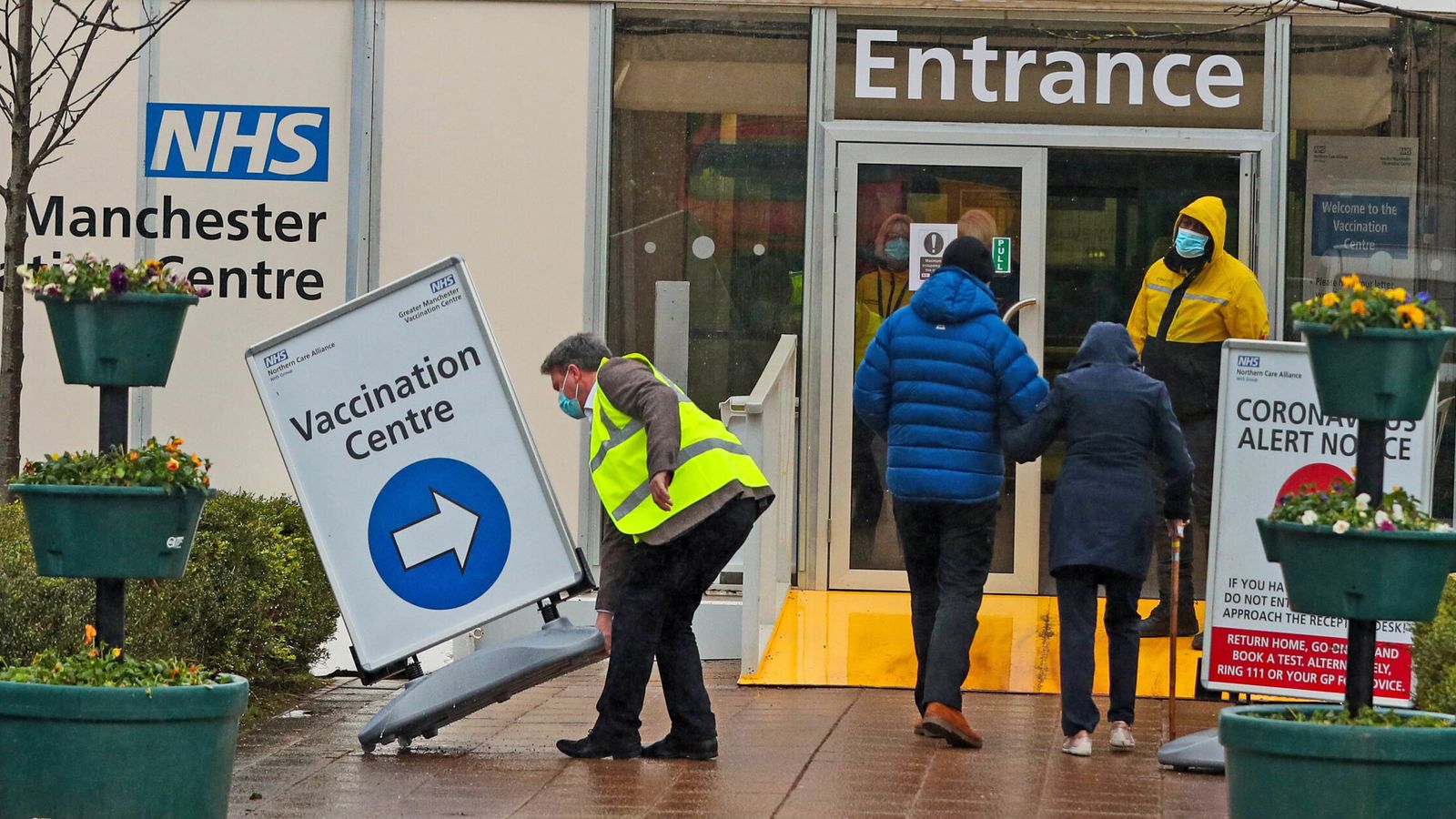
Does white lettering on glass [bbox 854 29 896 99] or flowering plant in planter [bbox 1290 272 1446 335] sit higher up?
white lettering on glass [bbox 854 29 896 99]

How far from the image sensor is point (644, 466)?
6848 mm

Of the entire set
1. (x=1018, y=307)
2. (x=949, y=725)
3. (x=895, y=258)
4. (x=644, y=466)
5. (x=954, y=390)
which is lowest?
(x=949, y=725)

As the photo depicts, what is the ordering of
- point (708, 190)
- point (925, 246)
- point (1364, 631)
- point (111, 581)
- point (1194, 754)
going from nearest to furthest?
point (1364, 631) → point (111, 581) → point (1194, 754) → point (925, 246) → point (708, 190)

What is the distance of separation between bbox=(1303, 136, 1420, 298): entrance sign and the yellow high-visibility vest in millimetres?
4397

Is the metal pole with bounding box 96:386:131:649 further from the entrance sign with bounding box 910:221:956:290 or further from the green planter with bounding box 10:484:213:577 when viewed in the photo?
the entrance sign with bounding box 910:221:956:290

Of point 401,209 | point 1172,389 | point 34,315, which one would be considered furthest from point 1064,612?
point 34,315

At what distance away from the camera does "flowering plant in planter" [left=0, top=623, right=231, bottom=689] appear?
206 inches

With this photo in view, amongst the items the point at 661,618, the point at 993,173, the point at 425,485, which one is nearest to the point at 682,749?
the point at 661,618

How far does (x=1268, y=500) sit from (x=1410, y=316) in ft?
7.69

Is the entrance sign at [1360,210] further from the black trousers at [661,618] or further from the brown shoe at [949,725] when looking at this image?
the black trousers at [661,618]

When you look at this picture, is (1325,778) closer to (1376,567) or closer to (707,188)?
(1376,567)

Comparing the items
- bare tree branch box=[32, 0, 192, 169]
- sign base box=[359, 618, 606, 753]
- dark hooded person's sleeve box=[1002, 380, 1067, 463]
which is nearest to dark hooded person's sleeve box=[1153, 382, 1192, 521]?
dark hooded person's sleeve box=[1002, 380, 1067, 463]

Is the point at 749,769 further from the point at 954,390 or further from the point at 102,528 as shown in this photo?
the point at 102,528

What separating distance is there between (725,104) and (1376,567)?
20.4 ft
